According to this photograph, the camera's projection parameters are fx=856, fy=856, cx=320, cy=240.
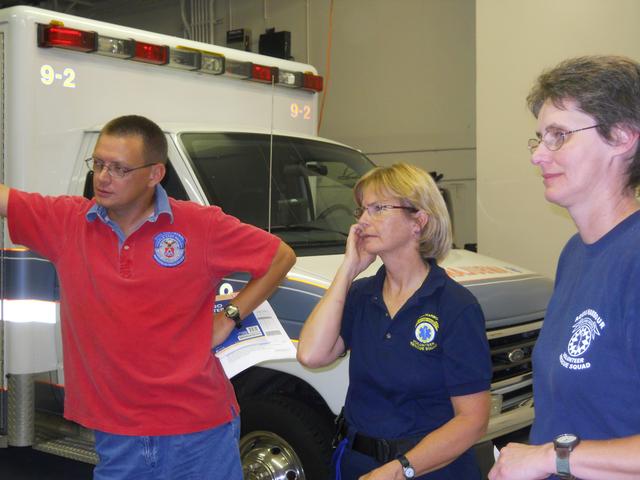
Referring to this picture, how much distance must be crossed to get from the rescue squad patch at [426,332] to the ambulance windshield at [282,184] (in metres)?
1.83

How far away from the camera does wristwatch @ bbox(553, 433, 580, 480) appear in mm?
1659

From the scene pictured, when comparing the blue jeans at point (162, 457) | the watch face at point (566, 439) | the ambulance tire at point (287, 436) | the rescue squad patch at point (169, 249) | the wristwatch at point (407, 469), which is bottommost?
the ambulance tire at point (287, 436)

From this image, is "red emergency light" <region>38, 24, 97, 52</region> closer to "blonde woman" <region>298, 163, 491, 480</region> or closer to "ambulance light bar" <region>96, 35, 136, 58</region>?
"ambulance light bar" <region>96, 35, 136, 58</region>

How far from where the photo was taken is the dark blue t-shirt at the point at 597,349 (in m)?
1.69

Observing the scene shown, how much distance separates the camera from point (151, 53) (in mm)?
4977

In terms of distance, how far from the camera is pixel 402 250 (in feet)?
8.95

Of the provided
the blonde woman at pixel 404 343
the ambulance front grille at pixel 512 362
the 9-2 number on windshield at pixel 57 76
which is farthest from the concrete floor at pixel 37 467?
the blonde woman at pixel 404 343

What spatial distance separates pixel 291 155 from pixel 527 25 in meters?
2.85

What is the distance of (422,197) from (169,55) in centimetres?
282

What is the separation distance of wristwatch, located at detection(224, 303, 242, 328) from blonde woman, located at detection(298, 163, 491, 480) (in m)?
0.30

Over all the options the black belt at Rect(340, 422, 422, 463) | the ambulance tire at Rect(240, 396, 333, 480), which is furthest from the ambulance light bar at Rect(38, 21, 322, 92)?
the black belt at Rect(340, 422, 422, 463)

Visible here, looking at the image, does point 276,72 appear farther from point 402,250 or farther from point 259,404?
point 402,250

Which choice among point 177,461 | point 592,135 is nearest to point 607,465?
point 592,135

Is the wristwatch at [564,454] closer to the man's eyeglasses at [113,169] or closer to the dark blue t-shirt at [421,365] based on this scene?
the dark blue t-shirt at [421,365]
